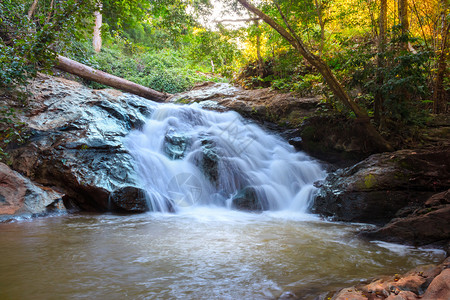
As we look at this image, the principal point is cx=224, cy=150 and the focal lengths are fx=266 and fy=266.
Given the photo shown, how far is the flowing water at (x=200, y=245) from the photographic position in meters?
2.38

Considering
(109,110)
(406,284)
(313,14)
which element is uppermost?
(313,14)

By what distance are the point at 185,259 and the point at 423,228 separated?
323 cm

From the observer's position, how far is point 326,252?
337 cm

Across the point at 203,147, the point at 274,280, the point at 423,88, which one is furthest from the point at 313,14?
the point at 274,280

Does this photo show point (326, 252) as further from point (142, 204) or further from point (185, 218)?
point (142, 204)

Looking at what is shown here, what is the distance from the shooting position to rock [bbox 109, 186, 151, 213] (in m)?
5.85

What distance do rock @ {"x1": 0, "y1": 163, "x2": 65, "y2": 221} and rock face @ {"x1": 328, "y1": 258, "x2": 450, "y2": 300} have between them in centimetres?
568

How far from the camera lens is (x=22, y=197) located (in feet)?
17.4

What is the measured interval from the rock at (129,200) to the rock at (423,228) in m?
4.41

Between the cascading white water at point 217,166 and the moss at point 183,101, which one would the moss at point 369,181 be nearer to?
the cascading white water at point 217,166

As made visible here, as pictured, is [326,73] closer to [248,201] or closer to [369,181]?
[369,181]

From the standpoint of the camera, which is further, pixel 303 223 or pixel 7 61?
pixel 7 61

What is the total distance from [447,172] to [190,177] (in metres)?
5.54

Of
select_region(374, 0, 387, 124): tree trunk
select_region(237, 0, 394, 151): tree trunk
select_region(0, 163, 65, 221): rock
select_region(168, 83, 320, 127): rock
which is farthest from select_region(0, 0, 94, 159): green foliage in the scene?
select_region(374, 0, 387, 124): tree trunk
